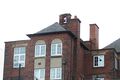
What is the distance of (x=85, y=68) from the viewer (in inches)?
2181

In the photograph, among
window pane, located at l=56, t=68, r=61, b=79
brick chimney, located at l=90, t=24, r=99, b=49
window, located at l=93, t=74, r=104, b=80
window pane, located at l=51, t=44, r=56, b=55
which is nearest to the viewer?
window pane, located at l=56, t=68, r=61, b=79

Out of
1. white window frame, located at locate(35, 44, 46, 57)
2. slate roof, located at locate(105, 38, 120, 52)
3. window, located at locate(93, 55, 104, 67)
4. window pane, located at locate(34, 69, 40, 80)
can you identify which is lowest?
window pane, located at locate(34, 69, 40, 80)

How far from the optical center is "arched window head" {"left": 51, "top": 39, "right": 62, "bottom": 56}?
1962 inches

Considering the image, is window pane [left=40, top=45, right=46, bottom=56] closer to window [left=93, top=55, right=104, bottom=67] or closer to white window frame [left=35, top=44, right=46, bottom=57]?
white window frame [left=35, top=44, right=46, bottom=57]

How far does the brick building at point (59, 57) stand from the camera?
49.6 meters

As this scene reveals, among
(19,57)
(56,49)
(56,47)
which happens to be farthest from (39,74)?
(19,57)

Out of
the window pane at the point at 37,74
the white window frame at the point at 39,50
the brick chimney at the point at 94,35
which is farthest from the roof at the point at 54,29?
the brick chimney at the point at 94,35

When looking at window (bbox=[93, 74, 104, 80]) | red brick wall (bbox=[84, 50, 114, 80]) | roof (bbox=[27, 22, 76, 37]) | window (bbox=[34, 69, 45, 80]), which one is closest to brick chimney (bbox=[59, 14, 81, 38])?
roof (bbox=[27, 22, 76, 37])

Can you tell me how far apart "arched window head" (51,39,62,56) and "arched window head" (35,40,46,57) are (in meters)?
1.23

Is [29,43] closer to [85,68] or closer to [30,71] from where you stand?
[30,71]

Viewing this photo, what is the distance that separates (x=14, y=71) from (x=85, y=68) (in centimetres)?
991

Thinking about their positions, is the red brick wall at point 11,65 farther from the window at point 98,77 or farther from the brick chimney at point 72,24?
the window at point 98,77

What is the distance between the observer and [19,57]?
53.1 m

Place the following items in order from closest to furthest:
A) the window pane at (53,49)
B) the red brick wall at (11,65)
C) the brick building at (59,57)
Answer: the brick building at (59,57) → the window pane at (53,49) → the red brick wall at (11,65)
